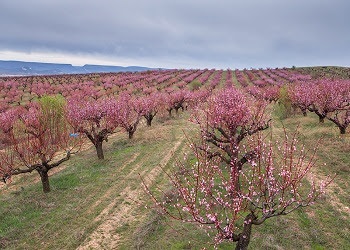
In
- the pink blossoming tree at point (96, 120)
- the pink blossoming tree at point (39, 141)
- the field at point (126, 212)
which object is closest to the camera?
the field at point (126, 212)

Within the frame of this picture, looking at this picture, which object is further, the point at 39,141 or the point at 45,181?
the point at 45,181

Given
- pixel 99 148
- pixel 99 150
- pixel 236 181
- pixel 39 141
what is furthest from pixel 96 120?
pixel 236 181

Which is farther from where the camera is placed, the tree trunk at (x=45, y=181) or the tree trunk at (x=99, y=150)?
the tree trunk at (x=99, y=150)

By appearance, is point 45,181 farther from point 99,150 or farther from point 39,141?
point 99,150

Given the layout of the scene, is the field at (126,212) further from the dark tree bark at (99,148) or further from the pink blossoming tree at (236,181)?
the pink blossoming tree at (236,181)

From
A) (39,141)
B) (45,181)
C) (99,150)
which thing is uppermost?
(39,141)

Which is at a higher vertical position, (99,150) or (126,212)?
(99,150)

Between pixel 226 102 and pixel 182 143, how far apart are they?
685 centimetres

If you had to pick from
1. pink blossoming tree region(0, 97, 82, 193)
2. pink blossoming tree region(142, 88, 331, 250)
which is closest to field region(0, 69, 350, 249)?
pink blossoming tree region(142, 88, 331, 250)

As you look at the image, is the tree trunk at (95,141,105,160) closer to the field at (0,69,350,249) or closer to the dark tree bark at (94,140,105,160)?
the dark tree bark at (94,140,105,160)

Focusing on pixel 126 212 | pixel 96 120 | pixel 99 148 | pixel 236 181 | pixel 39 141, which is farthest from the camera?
pixel 96 120

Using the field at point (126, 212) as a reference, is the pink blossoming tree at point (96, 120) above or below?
above

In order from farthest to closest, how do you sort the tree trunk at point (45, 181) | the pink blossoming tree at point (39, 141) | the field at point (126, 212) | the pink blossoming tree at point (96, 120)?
the pink blossoming tree at point (96, 120), the tree trunk at point (45, 181), the pink blossoming tree at point (39, 141), the field at point (126, 212)

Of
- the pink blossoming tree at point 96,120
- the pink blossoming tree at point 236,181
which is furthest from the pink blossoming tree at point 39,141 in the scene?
the pink blossoming tree at point 236,181
